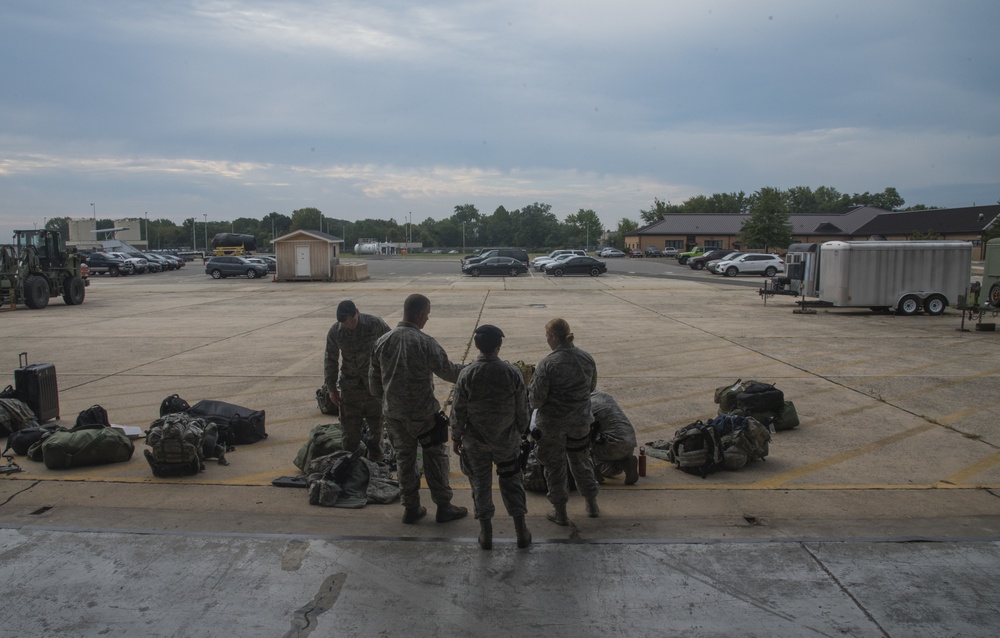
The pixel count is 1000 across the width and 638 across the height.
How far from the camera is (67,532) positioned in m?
5.51

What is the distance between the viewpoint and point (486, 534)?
523 centimetres

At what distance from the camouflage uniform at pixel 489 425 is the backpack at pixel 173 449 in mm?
3171

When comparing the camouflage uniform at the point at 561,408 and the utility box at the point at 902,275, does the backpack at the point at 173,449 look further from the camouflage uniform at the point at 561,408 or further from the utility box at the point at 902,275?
the utility box at the point at 902,275

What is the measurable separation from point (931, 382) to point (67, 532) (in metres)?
11.8

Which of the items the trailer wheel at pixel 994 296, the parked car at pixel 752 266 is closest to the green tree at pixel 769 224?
the parked car at pixel 752 266

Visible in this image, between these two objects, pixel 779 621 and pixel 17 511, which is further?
pixel 17 511

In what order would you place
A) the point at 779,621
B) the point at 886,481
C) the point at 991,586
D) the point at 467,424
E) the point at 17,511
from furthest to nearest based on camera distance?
the point at 886,481, the point at 17,511, the point at 467,424, the point at 991,586, the point at 779,621

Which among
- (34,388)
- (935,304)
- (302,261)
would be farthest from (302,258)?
(34,388)

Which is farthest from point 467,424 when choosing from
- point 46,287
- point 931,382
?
point 46,287

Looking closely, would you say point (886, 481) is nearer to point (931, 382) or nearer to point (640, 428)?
point (640, 428)

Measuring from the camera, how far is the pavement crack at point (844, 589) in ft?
13.7

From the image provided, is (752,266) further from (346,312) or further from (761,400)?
(346,312)

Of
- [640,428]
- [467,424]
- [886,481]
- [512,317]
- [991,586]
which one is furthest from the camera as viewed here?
[512,317]

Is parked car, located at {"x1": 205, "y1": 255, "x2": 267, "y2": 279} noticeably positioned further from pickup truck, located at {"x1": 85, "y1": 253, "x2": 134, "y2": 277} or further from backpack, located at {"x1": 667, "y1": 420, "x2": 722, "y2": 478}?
backpack, located at {"x1": 667, "y1": 420, "x2": 722, "y2": 478}
